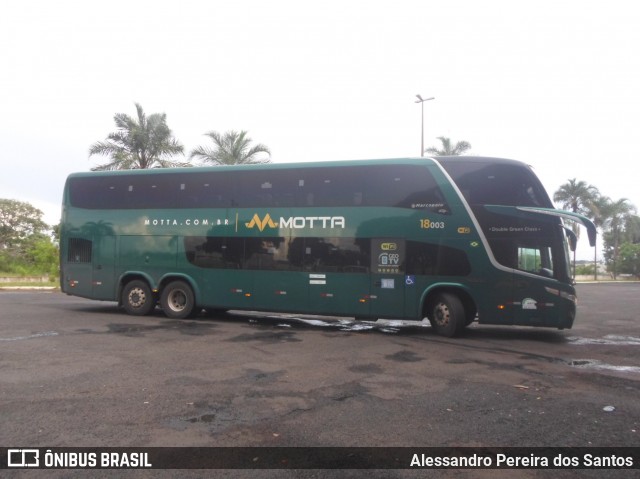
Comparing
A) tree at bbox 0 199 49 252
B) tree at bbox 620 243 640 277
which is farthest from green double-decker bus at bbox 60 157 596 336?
tree at bbox 620 243 640 277

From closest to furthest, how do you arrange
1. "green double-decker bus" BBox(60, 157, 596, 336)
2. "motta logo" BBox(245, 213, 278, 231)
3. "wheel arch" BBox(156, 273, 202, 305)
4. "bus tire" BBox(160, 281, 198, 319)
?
"green double-decker bus" BBox(60, 157, 596, 336), "motta logo" BBox(245, 213, 278, 231), "wheel arch" BBox(156, 273, 202, 305), "bus tire" BBox(160, 281, 198, 319)

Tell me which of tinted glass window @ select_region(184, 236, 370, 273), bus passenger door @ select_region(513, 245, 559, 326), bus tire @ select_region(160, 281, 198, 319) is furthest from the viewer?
bus tire @ select_region(160, 281, 198, 319)

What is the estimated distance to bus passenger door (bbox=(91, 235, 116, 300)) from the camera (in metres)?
13.5

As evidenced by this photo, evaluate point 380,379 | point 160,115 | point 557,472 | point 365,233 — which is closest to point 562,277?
point 365,233

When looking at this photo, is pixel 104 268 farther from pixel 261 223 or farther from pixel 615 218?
pixel 615 218

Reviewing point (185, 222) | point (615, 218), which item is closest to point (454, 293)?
point (185, 222)

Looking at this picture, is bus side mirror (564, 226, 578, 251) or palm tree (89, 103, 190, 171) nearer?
bus side mirror (564, 226, 578, 251)

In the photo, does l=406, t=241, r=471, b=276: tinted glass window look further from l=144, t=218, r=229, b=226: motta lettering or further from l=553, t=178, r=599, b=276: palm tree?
l=553, t=178, r=599, b=276: palm tree

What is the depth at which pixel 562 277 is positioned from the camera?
10281mm

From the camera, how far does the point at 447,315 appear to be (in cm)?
1070

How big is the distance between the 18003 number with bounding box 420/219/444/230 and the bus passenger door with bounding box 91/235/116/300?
8.74 metres

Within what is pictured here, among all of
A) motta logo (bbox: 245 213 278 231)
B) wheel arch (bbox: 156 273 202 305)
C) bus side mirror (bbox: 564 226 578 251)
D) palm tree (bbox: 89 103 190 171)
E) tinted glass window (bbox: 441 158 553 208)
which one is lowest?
wheel arch (bbox: 156 273 202 305)

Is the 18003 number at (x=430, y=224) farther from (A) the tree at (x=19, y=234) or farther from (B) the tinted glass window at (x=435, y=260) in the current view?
(A) the tree at (x=19, y=234)

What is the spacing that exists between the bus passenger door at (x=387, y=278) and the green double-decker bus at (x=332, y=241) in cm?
2
